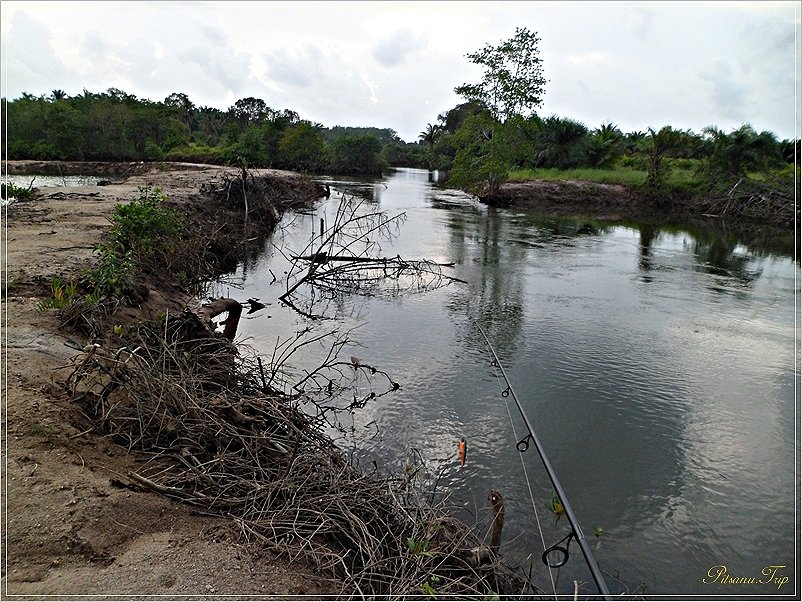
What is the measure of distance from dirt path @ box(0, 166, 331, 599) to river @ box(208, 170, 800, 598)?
2.04 m

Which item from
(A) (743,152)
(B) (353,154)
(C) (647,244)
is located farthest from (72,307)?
(B) (353,154)

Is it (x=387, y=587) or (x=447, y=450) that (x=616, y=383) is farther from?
(x=387, y=587)

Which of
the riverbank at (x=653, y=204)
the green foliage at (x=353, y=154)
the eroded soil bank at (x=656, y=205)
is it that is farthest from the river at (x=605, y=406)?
the green foliage at (x=353, y=154)

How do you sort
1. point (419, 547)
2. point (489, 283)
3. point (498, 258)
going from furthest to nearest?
point (498, 258)
point (489, 283)
point (419, 547)

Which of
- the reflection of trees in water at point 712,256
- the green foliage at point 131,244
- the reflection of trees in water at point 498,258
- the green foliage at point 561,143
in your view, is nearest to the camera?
the green foliage at point 131,244

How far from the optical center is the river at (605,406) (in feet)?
13.9

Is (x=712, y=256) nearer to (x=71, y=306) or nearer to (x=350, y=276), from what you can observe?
(x=350, y=276)

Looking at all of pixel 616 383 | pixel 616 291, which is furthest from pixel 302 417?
pixel 616 291

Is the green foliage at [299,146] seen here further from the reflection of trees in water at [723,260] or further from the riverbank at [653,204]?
the reflection of trees in water at [723,260]

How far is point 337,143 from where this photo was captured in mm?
55406

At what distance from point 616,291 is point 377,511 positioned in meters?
9.69

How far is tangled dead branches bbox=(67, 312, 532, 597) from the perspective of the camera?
2967mm

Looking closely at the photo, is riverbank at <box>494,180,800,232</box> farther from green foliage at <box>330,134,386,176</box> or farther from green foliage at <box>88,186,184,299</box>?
green foliage at <box>330,134,386,176</box>

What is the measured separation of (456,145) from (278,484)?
89.9 feet
